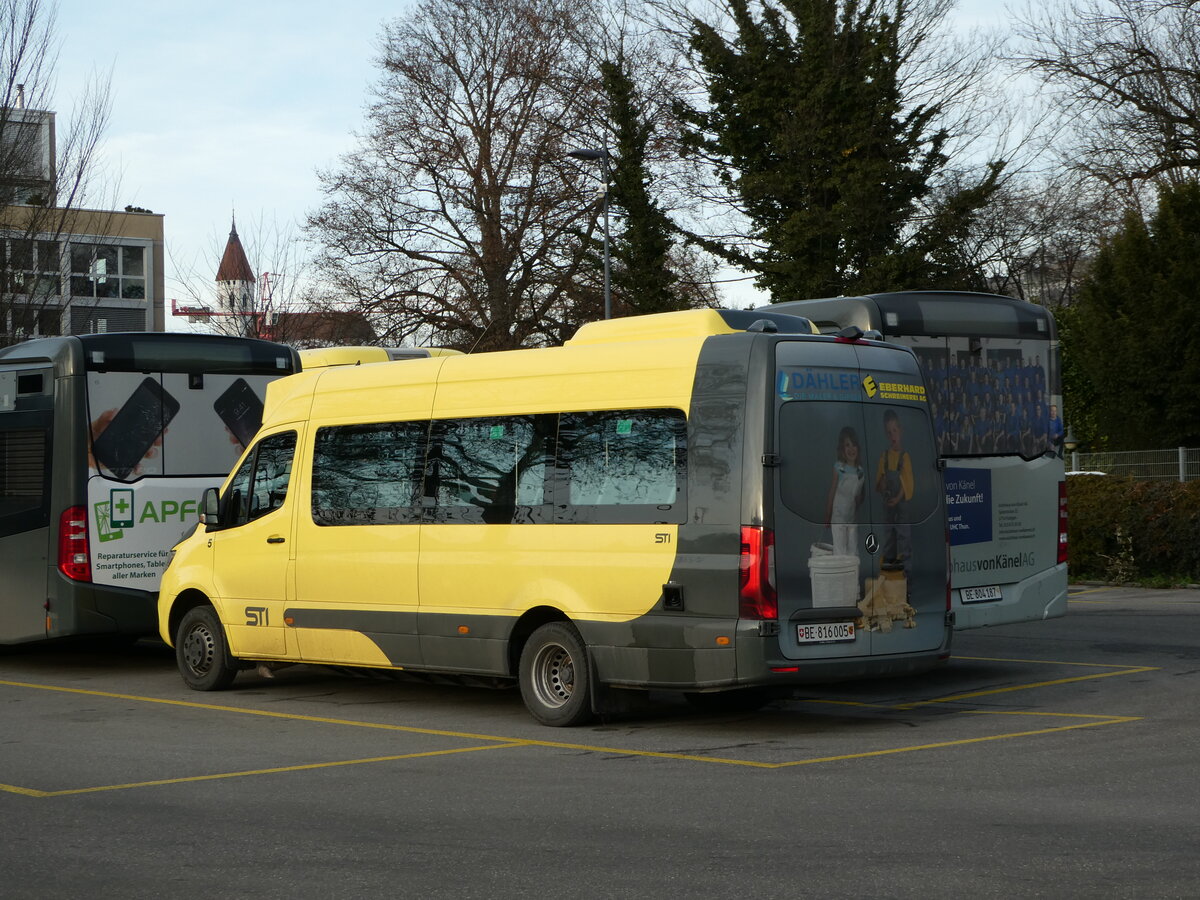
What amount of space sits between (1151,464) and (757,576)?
63.4 ft

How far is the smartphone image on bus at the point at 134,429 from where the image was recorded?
554 inches

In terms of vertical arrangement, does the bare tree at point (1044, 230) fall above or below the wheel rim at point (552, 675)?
above

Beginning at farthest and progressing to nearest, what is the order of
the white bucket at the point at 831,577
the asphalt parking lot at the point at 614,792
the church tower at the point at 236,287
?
the church tower at the point at 236,287 < the white bucket at the point at 831,577 < the asphalt parking lot at the point at 614,792

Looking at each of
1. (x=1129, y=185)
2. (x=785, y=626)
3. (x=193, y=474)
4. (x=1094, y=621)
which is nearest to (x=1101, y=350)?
(x=1129, y=185)

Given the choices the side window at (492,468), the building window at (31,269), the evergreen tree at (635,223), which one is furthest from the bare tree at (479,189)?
the side window at (492,468)

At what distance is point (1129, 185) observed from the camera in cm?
3738

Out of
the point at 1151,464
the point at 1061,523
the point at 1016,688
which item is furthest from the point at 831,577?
the point at 1151,464

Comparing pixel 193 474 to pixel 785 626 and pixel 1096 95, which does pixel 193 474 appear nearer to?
pixel 785 626

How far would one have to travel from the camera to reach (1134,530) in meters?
23.3

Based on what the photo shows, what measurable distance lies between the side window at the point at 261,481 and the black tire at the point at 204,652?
33.1 inches

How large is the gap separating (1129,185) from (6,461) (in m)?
29.5

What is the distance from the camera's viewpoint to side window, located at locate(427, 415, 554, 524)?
418 inches

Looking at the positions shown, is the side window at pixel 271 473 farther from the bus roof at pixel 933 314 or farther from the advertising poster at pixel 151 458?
the bus roof at pixel 933 314

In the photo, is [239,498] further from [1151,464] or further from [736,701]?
[1151,464]
